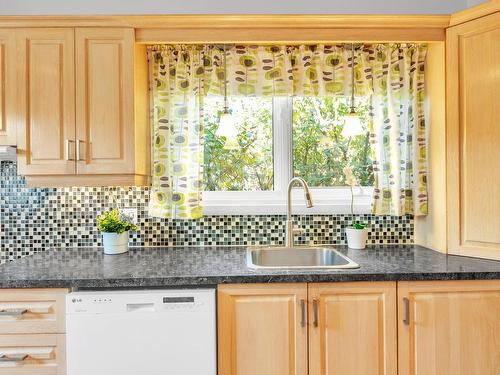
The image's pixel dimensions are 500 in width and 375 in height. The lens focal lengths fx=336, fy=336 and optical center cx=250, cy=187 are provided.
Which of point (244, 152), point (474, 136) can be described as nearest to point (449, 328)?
point (474, 136)

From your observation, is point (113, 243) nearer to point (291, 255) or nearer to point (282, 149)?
point (291, 255)

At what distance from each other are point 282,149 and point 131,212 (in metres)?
1.05

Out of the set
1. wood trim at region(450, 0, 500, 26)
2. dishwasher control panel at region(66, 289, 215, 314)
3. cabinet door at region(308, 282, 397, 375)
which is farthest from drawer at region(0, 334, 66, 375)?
wood trim at region(450, 0, 500, 26)

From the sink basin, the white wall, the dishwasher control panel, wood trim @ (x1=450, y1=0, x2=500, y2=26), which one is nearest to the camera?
the dishwasher control panel

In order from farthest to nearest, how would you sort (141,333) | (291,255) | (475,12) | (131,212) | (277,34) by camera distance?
(131,212)
(291,255)
(277,34)
(475,12)
(141,333)

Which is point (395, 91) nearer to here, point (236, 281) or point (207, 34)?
point (207, 34)

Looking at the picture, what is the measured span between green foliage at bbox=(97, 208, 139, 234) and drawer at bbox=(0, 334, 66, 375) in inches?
25.3

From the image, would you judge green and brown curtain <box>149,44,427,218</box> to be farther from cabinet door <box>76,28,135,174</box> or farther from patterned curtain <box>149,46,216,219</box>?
cabinet door <box>76,28,135,174</box>

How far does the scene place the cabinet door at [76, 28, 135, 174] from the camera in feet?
5.88

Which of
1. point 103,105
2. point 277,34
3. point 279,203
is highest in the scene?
point 277,34

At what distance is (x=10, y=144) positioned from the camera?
5.85ft

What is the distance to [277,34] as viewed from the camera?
1860 millimetres

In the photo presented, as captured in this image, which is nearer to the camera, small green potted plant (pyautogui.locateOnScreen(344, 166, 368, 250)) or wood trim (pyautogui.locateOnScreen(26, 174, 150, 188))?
wood trim (pyautogui.locateOnScreen(26, 174, 150, 188))

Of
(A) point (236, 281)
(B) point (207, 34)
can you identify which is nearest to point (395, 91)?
(B) point (207, 34)
